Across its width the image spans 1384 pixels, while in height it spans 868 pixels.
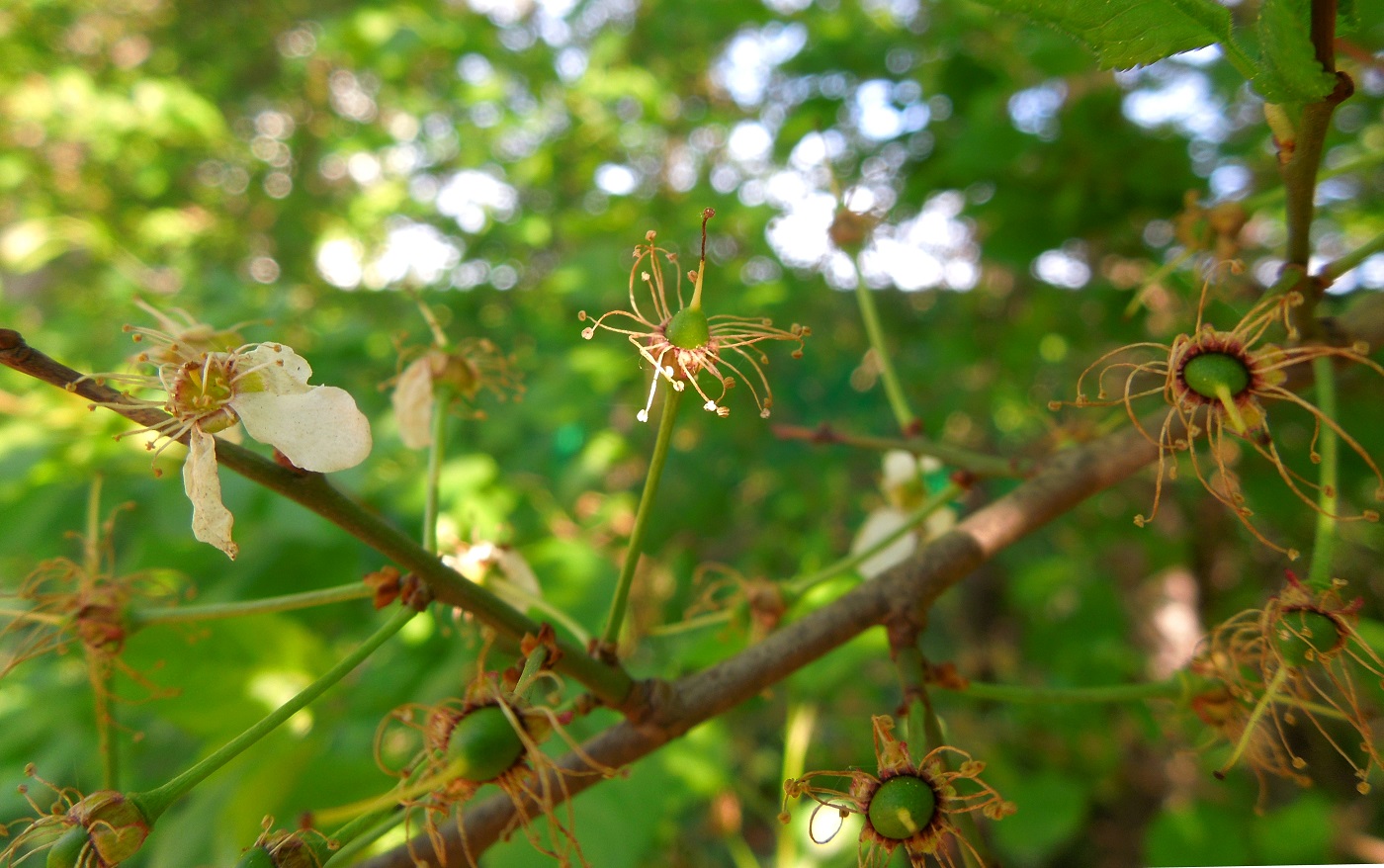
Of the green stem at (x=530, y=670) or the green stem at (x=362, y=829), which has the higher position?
the green stem at (x=530, y=670)

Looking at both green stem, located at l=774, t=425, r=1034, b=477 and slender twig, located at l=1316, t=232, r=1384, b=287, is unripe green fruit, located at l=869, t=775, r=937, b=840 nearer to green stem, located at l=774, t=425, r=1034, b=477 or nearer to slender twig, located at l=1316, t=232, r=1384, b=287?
green stem, located at l=774, t=425, r=1034, b=477

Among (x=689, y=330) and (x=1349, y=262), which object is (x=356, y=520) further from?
(x=1349, y=262)

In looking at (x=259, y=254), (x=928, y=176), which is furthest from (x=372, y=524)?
(x=259, y=254)

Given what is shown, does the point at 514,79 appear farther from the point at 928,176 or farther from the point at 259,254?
the point at 259,254

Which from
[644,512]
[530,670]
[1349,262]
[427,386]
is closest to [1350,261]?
[1349,262]

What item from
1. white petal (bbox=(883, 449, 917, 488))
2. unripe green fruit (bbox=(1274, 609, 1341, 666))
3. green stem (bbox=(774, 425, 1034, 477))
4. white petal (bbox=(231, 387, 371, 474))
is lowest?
white petal (bbox=(883, 449, 917, 488))

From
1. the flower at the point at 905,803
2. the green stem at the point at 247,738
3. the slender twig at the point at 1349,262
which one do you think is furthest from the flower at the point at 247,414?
the slender twig at the point at 1349,262

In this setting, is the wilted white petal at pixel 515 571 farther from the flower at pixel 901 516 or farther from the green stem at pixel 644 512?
the flower at pixel 901 516

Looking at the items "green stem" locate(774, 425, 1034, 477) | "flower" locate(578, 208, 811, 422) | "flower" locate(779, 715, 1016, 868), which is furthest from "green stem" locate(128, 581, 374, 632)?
"green stem" locate(774, 425, 1034, 477)
